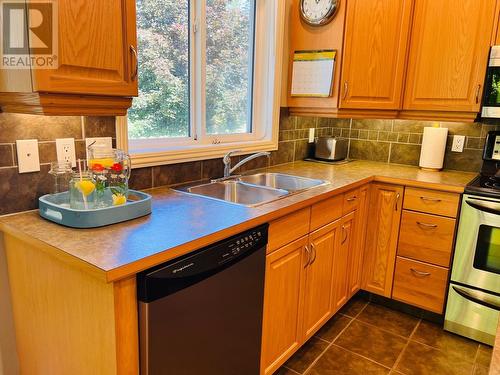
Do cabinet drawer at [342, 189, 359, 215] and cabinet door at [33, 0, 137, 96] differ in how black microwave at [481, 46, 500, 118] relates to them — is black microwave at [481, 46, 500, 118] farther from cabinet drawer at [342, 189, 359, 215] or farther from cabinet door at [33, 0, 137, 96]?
cabinet door at [33, 0, 137, 96]

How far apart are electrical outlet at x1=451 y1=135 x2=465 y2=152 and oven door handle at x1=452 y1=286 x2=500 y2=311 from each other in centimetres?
96

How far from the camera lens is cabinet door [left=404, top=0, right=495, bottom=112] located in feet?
7.30

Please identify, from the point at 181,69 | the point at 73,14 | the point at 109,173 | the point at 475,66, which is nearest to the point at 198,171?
the point at 181,69

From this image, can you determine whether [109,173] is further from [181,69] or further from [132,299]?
[181,69]

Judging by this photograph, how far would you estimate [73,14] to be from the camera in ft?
3.72

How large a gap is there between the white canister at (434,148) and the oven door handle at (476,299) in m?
0.83

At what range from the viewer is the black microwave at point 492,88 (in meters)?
2.17

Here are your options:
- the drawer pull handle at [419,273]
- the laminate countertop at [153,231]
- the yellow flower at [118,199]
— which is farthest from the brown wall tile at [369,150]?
the yellow flower at [118,199]

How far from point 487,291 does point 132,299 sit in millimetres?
2040

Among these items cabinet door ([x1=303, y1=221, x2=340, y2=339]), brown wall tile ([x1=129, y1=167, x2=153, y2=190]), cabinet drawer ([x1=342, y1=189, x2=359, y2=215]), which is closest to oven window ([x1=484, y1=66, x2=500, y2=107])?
cabinet drawer ([x1=342, y1=189, x2=359, y2=215])

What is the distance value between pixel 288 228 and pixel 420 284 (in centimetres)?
123

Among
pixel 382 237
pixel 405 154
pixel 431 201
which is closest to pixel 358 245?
pixel 382 237

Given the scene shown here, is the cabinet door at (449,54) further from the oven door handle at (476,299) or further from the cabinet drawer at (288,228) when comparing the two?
the cabinet drawer at (288,228)

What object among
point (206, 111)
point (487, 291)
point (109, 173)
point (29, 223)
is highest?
point (206, 111)
